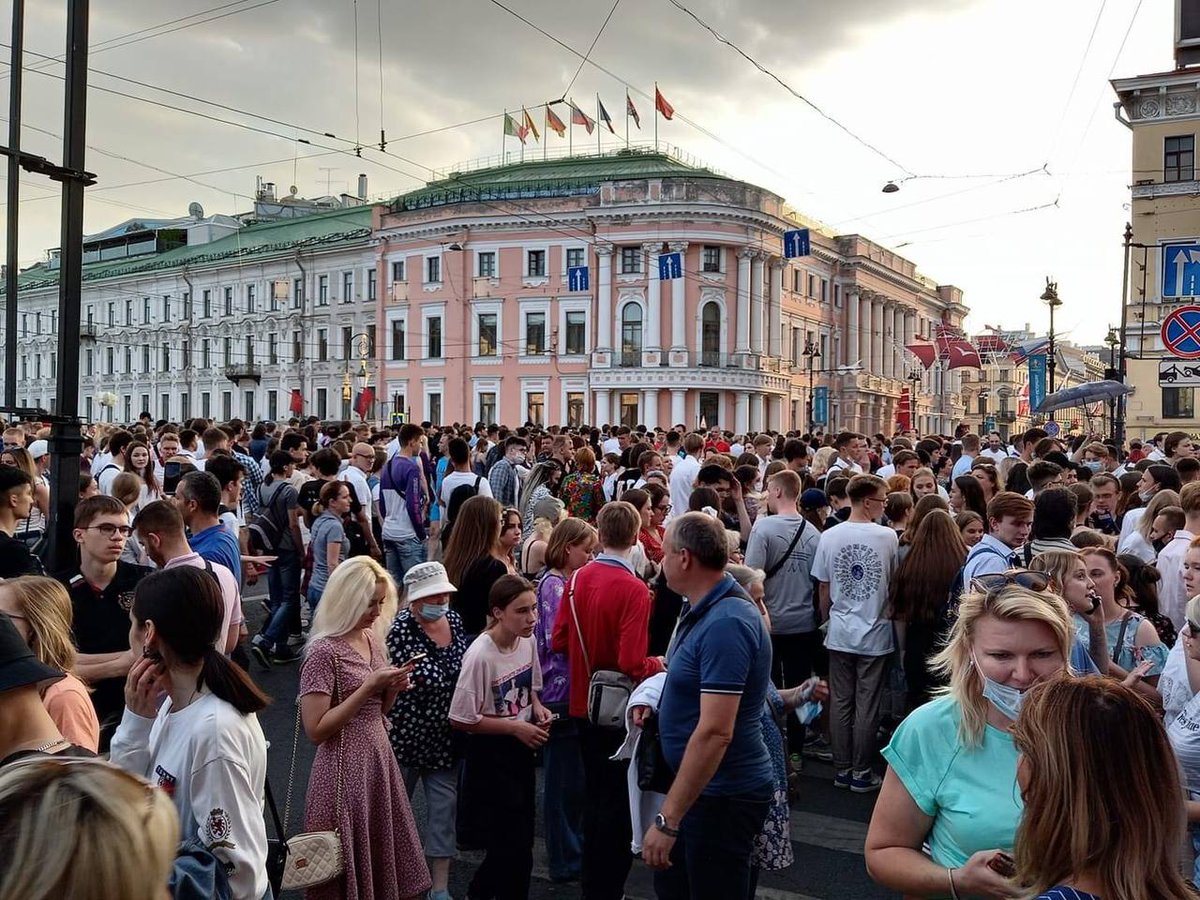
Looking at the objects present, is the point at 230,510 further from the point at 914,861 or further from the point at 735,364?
the point at 735,364

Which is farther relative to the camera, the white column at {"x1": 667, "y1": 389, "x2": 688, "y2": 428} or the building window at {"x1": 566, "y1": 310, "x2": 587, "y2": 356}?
the building window at {"x1": 566, "y1": 310, "x2": 587, "y2": 356}

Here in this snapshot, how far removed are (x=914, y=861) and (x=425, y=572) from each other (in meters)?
2.83

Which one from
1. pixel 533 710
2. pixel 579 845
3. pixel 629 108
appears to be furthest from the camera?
pixel 629 108

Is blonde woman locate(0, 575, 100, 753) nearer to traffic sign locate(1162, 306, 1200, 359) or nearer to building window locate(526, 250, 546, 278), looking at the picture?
traffic sign locate(1162, 306, 1200, 359)

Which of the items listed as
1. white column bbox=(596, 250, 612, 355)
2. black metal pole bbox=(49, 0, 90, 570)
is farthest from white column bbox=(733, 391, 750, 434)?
black metal pole bbox=(49, 0, 90, 570)

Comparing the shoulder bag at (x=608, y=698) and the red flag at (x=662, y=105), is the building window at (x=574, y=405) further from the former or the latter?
the shoulder bag at (x=608, y=698)

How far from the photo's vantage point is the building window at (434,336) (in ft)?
177

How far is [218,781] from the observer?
2.95 meters

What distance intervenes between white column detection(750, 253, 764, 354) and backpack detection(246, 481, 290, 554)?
42846mm

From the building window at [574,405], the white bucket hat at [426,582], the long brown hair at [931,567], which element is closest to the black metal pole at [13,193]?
the white bucket hat at [426,582]

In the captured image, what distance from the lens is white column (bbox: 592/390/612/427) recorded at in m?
50.2

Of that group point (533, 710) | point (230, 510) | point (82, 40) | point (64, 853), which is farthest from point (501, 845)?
point (230, 510)

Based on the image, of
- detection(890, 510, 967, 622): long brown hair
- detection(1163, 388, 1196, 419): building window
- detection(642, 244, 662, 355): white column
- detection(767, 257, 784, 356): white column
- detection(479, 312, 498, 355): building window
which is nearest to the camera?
detection(890, 510, 967, 622): long brown hair

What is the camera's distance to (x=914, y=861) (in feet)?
8.63
